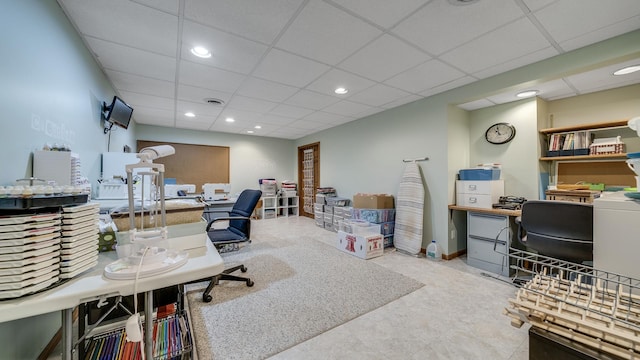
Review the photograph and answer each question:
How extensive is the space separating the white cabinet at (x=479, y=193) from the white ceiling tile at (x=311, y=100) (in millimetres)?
2293

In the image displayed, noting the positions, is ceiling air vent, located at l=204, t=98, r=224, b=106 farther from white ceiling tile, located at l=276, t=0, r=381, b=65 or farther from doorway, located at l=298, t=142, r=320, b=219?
doorway, located at l=298, t=142, r=320, b=219

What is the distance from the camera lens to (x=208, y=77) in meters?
2.81

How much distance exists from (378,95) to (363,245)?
2.26 metres

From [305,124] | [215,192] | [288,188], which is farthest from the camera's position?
[288,188]

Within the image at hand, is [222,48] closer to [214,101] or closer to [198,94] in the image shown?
[198,94]

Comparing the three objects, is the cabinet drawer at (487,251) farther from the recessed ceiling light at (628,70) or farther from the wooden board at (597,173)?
the recessed ceiling light at (628,70)

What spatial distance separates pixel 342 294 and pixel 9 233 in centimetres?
226

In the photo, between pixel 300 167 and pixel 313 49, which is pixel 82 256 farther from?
pixel 300 167

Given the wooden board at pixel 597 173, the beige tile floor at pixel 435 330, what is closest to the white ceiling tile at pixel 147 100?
the beige tile floor at pixel 435 330

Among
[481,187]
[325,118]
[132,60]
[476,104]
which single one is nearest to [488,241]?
[481,187]

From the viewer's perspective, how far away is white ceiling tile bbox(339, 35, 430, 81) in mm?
2178

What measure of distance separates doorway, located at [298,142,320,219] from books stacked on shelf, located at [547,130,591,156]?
14.8 feet

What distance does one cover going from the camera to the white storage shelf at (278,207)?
651cm

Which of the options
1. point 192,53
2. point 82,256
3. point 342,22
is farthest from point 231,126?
point 82,256
